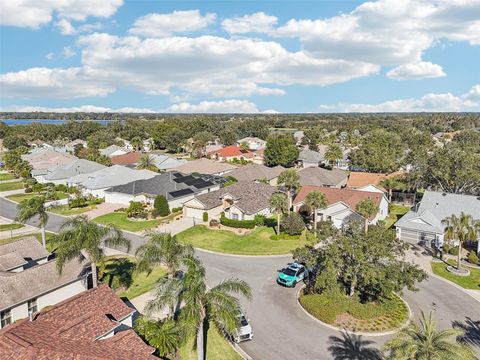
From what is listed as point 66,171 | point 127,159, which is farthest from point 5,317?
point 127,159

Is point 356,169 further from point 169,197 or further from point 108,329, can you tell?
point 108,329

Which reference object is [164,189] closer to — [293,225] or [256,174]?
[256,174]

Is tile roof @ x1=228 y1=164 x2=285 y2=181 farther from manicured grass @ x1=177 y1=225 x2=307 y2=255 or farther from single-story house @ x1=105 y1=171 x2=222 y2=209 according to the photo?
manicured grass @ x1=177 y1=225 x2=307 y2=255

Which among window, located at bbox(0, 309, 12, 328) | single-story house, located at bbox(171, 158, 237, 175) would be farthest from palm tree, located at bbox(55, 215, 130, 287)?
single-story house, located at bbox(171, 158, 237, 175)

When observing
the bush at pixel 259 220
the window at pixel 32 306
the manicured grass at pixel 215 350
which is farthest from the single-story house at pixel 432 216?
the window at pixel 32 306

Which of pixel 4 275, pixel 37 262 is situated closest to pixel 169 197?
pixel 37 262

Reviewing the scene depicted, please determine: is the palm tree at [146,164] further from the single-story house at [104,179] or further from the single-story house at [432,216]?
the single-story house at [432,216]

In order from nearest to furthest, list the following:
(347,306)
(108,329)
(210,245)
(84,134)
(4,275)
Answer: (108,329) < (4,275) < (347,306) < (210,245) < (84,134)
